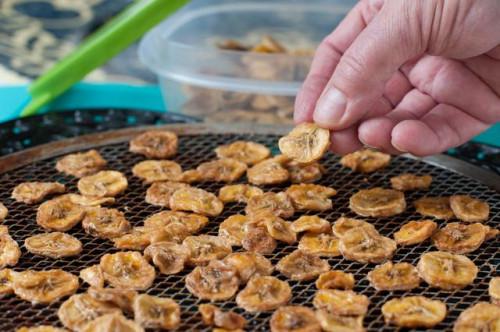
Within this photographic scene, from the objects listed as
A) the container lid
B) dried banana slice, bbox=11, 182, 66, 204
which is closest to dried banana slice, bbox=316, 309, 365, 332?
dried banana slice, bbox=11, 182, 66, 204

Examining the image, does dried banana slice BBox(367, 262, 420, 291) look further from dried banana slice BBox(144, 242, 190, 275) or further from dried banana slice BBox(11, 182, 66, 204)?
dried banana slice BBox(11, 182, 66, 204)

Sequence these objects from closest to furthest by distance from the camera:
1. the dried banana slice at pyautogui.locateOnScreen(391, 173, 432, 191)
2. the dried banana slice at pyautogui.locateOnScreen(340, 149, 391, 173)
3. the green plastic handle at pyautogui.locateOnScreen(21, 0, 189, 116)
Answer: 1. the dried banana slice at pyautogui.locateOnScreen(391, 173, 432, 191)
2. the dried banana slice at pyautogui.locateOnScreen(340, 149, 391, 173)
3. the green plastic handle at pyautogui.locateOnScreen(21, 0, 189, 116)

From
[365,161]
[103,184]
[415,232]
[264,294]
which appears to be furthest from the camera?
[365,161]

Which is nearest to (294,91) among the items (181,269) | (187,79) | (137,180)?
(187,79)

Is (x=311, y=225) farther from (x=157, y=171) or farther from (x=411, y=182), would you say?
(x=157, y=171)

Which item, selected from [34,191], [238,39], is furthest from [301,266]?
[238,39]

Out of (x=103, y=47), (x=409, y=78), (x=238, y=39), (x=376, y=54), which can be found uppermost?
(x=376, y=54)

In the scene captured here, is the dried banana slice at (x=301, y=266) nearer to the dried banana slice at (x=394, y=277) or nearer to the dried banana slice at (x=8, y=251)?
the dried banana slice at (x=394, y=277)

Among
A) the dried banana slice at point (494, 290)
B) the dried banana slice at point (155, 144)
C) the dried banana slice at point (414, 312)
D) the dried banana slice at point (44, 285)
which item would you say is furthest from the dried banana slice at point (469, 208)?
the dried banana slice at point (44, 285)
